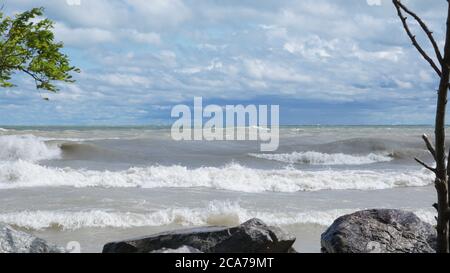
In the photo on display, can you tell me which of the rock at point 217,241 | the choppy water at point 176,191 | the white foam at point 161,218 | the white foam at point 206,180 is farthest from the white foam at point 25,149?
the rock at point 217,241

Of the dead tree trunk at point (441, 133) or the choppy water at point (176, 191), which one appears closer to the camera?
the dead tree trunk at point (441, 133)

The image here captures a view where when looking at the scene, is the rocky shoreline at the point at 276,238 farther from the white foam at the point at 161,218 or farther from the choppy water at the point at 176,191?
the white foam at the point at 161,218

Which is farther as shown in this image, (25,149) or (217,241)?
(25,149)

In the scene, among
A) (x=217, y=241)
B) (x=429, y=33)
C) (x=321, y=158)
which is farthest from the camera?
(x=321, y=158)

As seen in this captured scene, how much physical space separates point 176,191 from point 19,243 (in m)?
10.3

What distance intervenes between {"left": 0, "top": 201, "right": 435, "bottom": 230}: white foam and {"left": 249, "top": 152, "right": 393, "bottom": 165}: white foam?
16.8m

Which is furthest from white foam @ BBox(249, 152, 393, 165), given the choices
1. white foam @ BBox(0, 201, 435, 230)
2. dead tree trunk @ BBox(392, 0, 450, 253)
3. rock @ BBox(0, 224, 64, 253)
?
dead tree trunk @ BBox(392, 0, 450, 253)

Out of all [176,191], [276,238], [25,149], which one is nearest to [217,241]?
[276,238]

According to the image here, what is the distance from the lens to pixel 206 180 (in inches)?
719

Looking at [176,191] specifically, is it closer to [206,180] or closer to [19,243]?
[206,180]

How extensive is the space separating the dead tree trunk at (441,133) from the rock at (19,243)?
13.9 ft

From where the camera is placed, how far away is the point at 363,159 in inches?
1209

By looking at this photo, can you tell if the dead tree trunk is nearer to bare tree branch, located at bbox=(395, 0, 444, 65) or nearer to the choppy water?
bare tree branch, located at bbox=(395, 0, 444, 65)

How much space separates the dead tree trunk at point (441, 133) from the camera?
8.34 ft
